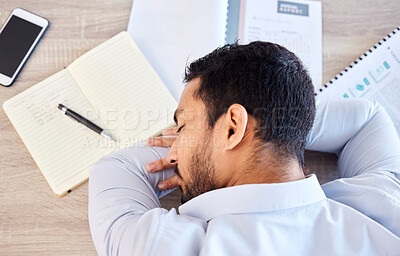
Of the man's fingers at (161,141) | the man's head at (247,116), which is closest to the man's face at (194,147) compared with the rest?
the man's head at (247,116)

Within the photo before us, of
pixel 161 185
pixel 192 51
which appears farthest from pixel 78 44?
pixel 161 185

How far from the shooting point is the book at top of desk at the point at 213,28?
0.91 m

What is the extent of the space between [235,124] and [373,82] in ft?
1.82

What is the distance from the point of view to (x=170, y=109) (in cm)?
83

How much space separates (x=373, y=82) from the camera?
35.8 inches

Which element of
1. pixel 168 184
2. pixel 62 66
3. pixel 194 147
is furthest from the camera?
pixel 62 66

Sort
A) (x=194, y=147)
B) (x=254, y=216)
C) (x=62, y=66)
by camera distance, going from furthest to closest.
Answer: (x=62, y=66)
(x=194, y=147)
(x=254, y=216)

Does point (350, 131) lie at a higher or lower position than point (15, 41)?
lower

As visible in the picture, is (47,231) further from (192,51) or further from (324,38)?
(324,38)

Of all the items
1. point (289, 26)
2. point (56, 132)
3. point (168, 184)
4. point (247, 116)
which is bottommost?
point (168, 184)

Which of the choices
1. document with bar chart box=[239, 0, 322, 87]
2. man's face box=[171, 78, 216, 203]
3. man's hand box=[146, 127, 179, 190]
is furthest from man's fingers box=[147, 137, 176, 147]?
document with bar chart box=[239, 0, 322, 87]

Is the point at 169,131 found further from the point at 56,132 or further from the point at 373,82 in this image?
the point at 373,82

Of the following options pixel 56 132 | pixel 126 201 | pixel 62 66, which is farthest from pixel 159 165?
pixel 62 66

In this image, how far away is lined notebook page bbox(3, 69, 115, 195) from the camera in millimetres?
751
